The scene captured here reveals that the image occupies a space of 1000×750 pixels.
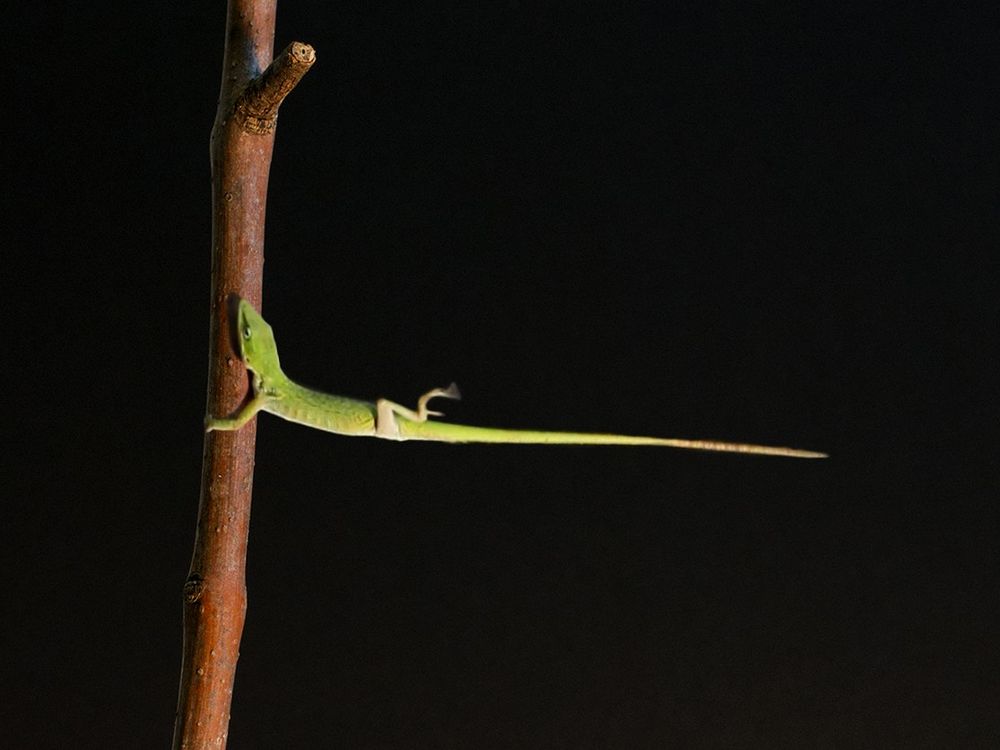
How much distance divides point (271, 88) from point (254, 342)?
130 millimetres

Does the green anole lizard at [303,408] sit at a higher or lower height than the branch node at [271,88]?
lower

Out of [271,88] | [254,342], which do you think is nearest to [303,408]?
[254,342]

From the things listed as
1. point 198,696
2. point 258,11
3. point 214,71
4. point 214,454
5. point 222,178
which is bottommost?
point 198,696

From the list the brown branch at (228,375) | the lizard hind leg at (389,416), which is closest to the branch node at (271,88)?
the brown branch at (228,375)

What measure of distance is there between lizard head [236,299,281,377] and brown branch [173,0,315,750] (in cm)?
1

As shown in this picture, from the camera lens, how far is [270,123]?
621 millimetres

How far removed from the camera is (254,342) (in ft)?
1.93

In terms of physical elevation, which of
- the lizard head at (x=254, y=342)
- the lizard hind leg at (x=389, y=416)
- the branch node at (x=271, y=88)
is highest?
the branch node at (x=271, y=88)

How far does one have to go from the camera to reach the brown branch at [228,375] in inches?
24.0

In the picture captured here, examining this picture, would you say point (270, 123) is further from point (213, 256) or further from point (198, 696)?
point (198, 696)

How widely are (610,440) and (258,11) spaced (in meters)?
0.32

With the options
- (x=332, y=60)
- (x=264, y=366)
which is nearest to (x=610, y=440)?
(x=264, y=366)

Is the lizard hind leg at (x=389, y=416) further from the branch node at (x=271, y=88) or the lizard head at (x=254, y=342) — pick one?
the branch node at (x=271, y=88)

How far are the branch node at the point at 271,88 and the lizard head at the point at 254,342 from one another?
0.10 meters
